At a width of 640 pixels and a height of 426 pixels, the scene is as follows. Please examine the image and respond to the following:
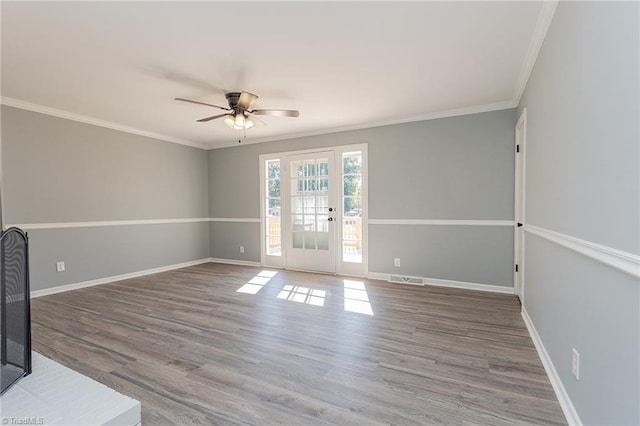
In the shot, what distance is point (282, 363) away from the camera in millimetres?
2254

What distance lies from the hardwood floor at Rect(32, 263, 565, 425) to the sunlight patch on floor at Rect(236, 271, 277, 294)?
20cm

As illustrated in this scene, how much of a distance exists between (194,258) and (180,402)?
15.1 feet

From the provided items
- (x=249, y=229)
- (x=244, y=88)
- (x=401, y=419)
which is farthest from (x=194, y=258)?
(x=401, y=419)

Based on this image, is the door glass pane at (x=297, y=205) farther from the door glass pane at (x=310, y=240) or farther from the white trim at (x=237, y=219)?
the white trim at (x=237, y=219)

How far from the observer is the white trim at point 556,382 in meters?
1.58

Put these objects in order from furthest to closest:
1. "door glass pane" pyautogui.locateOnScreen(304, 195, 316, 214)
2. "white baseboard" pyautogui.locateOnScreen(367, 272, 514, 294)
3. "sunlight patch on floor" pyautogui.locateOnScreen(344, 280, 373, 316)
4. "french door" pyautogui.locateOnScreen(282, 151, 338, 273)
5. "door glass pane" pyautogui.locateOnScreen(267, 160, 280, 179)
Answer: "door glass pane" pyautogui.locateOnScreen(267, 160, 280, 179)
"door glass pane" pyautogui.locateOnScreen(304, 195, 316, 214)
"french door" pyautogui.locateOnScreen(282, 151, 338, 273)
"white baseboard" pyautogui.locateOnScreen(367, 272, 514, 294)
"sunlight patch on floor" pyautogui.locateOnScreen(344, 280, 373, 316)

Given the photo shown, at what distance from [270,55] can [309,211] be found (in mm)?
3058

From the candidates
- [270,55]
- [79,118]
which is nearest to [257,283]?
[270,55]

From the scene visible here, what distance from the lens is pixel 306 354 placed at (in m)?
2.39

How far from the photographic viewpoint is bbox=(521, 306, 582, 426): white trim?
158cm

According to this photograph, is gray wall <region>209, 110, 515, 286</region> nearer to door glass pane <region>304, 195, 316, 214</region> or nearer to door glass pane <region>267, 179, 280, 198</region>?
door glass pane <region>304, 195, 316, 214</region>

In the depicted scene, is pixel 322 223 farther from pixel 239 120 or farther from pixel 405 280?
pixel 239 120

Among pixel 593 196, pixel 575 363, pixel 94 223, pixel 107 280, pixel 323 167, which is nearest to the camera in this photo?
pixel 593 196

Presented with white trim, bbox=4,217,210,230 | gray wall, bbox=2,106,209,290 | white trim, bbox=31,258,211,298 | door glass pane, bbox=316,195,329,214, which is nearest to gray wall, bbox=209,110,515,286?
door glass pane, bbox=316,195,329,214
